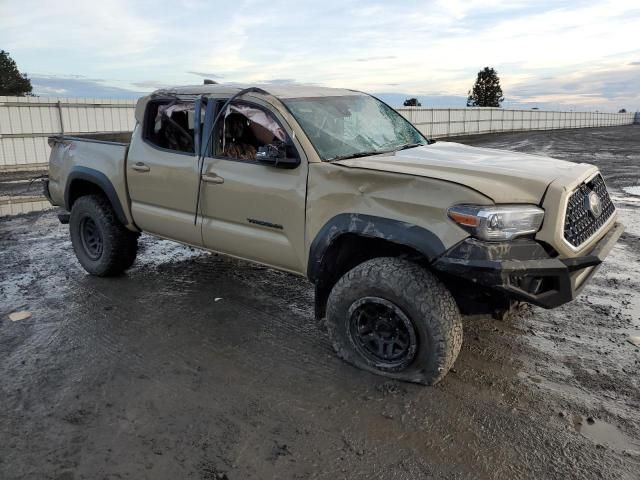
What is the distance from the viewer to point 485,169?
3.46 m

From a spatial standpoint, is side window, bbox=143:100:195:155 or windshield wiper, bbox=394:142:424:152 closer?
windshield wiper, bbox=394:142:424:152

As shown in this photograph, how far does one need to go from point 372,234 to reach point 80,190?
3805 millimetres

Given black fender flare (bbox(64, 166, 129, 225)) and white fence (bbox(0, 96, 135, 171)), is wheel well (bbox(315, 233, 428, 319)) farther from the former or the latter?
white fence (bbox(0, 96, 135, 171))

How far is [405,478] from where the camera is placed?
2686 millimetres

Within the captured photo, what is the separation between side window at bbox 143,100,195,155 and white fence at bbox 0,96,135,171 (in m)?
12.3

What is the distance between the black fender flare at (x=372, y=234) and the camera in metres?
3.22

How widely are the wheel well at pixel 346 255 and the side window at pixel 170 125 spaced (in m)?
1.66

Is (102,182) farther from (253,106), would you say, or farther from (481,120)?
(481,120)

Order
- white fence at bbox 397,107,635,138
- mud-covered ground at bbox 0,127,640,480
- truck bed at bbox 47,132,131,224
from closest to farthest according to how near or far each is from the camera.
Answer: mud-covered ground at bbox 0,127,640,480
truck bed at bbox 47,132,131,224
white fence at bbox 397,107,635,138

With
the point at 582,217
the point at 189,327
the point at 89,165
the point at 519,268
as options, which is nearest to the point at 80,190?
the point at 89,165

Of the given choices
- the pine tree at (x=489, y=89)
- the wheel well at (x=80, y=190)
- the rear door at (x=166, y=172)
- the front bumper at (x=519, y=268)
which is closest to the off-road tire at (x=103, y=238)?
the wheel well at (x=80, y=190)

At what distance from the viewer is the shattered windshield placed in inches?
160

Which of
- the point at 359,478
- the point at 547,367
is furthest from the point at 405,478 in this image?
the point at 547,367

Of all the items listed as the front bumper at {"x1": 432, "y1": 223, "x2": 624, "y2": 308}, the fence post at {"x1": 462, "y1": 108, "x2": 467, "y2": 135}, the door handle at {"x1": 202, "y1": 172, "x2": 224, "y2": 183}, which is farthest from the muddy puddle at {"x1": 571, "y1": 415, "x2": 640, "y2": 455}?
the fence post at {"x1": 462, "y1": 108, "x2": 467, "y2": 135}
